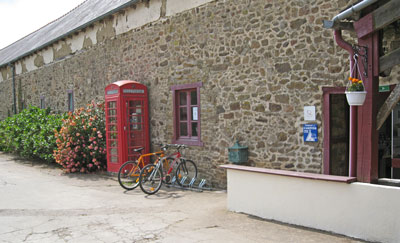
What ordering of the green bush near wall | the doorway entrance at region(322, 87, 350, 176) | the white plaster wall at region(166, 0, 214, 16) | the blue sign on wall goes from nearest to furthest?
1. the blue sign on wall
2. the doorway entrance at region(322, 87, 350, 176)
3. the white plaster wall at region(166, 0, 214, 16)
4. the green bush near wall

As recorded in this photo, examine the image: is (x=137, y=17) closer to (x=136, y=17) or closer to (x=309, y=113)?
(x=136, y=17)

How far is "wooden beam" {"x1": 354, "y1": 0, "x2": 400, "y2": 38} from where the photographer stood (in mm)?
4918

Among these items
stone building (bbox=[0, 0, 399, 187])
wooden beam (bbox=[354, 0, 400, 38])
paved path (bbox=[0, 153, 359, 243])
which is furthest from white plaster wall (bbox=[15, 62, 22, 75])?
wooden beam (bbox=[354, 0, 400, 38])

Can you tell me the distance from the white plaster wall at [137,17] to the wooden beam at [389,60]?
7012 mm

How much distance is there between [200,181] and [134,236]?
153 inches

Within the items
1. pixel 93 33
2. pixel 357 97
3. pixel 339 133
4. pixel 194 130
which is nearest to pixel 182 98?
pixel 194 130

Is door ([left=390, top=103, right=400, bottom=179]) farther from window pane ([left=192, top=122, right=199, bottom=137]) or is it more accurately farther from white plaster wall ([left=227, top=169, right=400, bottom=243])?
window pane ([left=192, top=122, right=199, bottom=137])

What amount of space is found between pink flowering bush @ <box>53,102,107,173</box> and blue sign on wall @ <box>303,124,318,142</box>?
22.3ft

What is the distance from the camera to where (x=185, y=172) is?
934cm

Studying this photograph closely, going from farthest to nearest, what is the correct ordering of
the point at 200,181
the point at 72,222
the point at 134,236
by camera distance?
the point at 200,181, the point at 72,222, the point at 134,236

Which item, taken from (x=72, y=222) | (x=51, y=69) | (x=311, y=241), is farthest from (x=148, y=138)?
(x=51, y=69)

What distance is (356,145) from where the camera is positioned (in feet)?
17.9

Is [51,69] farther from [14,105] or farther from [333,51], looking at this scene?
[333,51]

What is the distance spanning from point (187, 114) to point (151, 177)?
2069mm
